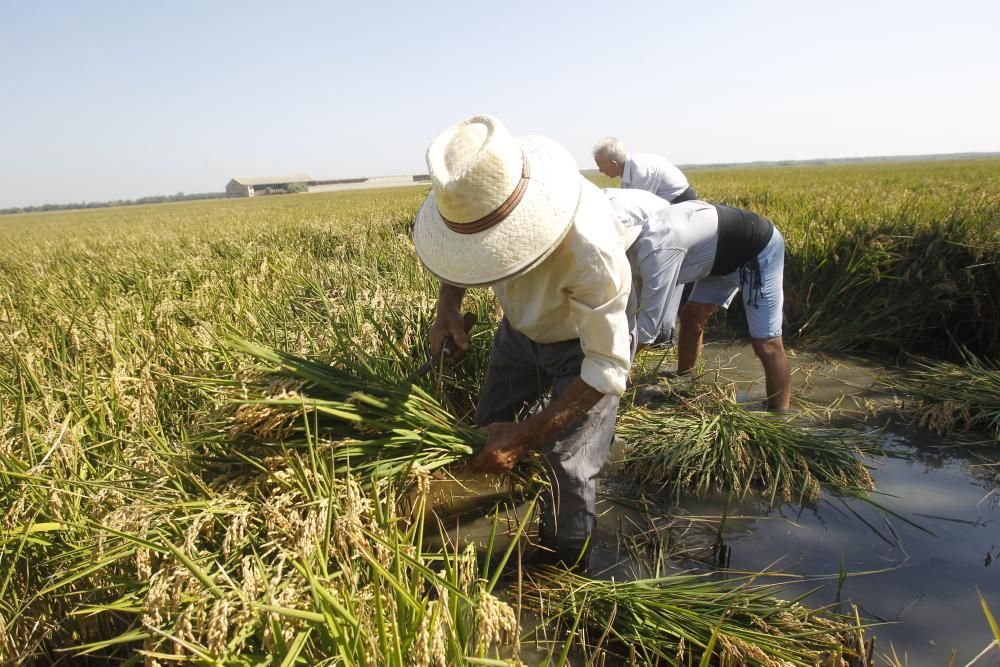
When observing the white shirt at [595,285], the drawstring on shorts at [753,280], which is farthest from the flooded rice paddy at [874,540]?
the drawstring on shorts at [753,280]

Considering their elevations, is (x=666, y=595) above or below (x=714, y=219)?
below

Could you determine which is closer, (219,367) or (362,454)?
(362,454)

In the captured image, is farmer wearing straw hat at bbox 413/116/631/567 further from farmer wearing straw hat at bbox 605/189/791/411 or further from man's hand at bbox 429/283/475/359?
farmer wearing straw hat at bbox 605/189/791/411

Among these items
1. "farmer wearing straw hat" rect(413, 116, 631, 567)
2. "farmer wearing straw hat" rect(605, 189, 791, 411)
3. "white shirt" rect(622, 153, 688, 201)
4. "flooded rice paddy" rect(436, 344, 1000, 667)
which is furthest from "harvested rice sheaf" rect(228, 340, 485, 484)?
"white shirt" rect(622, 153, 688, 201)

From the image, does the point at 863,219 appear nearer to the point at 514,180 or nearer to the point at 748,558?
the point at 748,558

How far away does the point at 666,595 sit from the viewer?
1686 mm

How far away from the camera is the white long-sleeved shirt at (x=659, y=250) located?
262 centimetres

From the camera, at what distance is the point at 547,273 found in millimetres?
1762

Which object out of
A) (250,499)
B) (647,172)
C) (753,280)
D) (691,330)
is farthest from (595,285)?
(647,172)

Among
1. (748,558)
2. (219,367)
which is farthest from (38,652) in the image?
(748,558)

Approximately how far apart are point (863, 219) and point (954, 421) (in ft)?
7.30

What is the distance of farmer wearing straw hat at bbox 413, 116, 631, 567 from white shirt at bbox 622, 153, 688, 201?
2.92 meters

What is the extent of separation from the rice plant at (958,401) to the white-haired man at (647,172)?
225 centimetres

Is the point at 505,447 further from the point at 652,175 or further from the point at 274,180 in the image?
the point at 274,180
